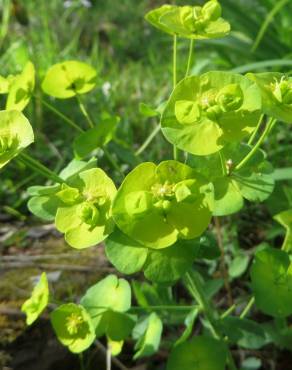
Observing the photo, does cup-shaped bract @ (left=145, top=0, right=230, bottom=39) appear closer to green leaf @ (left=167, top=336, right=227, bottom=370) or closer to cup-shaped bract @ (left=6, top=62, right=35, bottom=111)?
cup-shaped bract @ (left=6, top=62, right=35, bottom=111)

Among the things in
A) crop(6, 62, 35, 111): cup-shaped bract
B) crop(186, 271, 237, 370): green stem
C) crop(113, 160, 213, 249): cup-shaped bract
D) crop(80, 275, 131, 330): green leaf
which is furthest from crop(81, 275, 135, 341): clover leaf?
crop(6, 62, 35, 111): cup-shaped bract

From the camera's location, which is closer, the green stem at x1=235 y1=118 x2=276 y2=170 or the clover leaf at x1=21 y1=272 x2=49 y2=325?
the green stem at x1=235 y1=118 x2=276 y2=170

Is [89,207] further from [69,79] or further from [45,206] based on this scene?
[69,79]

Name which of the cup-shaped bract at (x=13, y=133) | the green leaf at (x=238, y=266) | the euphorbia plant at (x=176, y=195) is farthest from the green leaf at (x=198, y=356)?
the cup-shaped bract at (x=13, y=133)

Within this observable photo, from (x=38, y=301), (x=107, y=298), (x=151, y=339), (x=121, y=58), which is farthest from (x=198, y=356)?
(x=121, y=58)

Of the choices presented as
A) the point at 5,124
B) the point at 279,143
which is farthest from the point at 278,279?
the point at 279,143

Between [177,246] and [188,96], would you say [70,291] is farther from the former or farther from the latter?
[188,96]
